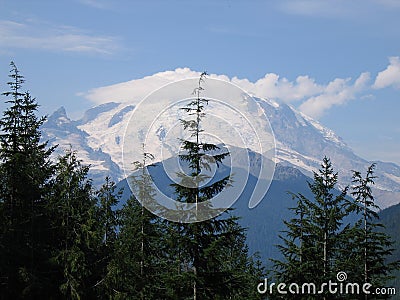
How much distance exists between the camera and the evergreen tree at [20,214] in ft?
88.3

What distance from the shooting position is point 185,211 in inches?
834

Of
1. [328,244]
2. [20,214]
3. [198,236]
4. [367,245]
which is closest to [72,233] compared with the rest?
[20,214]

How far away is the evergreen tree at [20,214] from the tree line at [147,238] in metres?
0.05

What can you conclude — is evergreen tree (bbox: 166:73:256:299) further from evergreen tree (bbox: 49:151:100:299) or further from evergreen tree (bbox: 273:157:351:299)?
evergreen tree (bbox: 49:151:100:299)

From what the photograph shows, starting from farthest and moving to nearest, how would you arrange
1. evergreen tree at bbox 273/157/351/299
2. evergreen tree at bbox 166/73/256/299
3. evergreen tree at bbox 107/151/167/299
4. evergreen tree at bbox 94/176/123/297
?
evergreen tree at bbox 94/176/123/297
evergreen tree at bbox 107/151/167/299
evergreen tree at bbox 273/157/351/299
evergreen tree at bbox 166/73/256/299

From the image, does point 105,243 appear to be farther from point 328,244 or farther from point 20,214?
point 328,244

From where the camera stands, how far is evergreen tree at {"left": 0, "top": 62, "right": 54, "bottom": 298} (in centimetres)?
2692

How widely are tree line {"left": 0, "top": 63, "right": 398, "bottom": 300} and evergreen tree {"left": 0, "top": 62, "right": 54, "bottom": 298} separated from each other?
5 cm

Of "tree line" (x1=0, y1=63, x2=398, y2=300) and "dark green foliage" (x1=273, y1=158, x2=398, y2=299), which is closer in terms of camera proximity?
"tree line" (x1=0, y1=63, x2=398, y2=300)

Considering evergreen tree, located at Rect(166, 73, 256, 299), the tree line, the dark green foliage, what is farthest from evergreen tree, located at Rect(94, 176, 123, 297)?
the dark green foliage

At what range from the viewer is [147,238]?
29.6m

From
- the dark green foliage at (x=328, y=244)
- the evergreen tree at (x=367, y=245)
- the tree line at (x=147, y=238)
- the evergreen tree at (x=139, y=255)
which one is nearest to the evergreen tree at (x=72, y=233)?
the tree line at (x=147, y=238)

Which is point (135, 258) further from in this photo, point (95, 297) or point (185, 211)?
point (185, 211)

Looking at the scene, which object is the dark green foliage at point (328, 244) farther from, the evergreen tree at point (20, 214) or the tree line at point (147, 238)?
the evergreen tree at point (20, 214)
